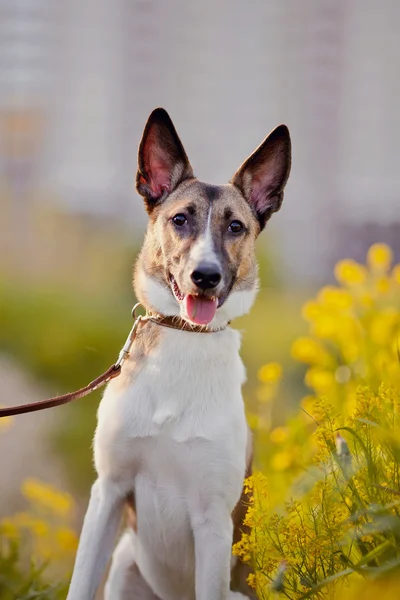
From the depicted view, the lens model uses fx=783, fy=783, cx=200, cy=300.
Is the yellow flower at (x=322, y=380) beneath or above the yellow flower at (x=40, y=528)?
above

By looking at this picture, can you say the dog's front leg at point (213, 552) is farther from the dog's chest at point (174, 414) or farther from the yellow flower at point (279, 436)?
the yellow flower at point (279, 436)

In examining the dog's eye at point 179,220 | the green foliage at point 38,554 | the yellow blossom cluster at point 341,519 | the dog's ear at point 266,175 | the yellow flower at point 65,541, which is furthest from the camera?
the yellow flower at point 65,541

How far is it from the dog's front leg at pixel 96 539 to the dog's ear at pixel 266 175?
1220 millimetres

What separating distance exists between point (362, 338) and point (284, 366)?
11.3ft

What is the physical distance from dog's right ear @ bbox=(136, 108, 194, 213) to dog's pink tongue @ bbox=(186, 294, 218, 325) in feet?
1.73

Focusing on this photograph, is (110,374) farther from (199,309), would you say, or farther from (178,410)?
(199,309)

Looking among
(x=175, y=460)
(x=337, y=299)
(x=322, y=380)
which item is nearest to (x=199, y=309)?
(x=175, y=460)

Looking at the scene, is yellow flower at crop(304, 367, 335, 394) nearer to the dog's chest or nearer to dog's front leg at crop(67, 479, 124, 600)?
the dog's chest

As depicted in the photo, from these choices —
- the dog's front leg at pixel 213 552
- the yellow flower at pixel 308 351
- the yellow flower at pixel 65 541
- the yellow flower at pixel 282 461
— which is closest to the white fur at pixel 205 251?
the dog's front leg at pixel 213 552

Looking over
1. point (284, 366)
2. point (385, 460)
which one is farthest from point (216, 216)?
point (284, 366)

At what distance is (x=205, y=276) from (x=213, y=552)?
929 millimetres

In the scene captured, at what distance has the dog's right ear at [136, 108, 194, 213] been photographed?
2889 mm

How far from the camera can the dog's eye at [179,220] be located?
2842mm

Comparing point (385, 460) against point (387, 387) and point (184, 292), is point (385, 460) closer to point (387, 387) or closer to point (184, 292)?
point (387, 387)
